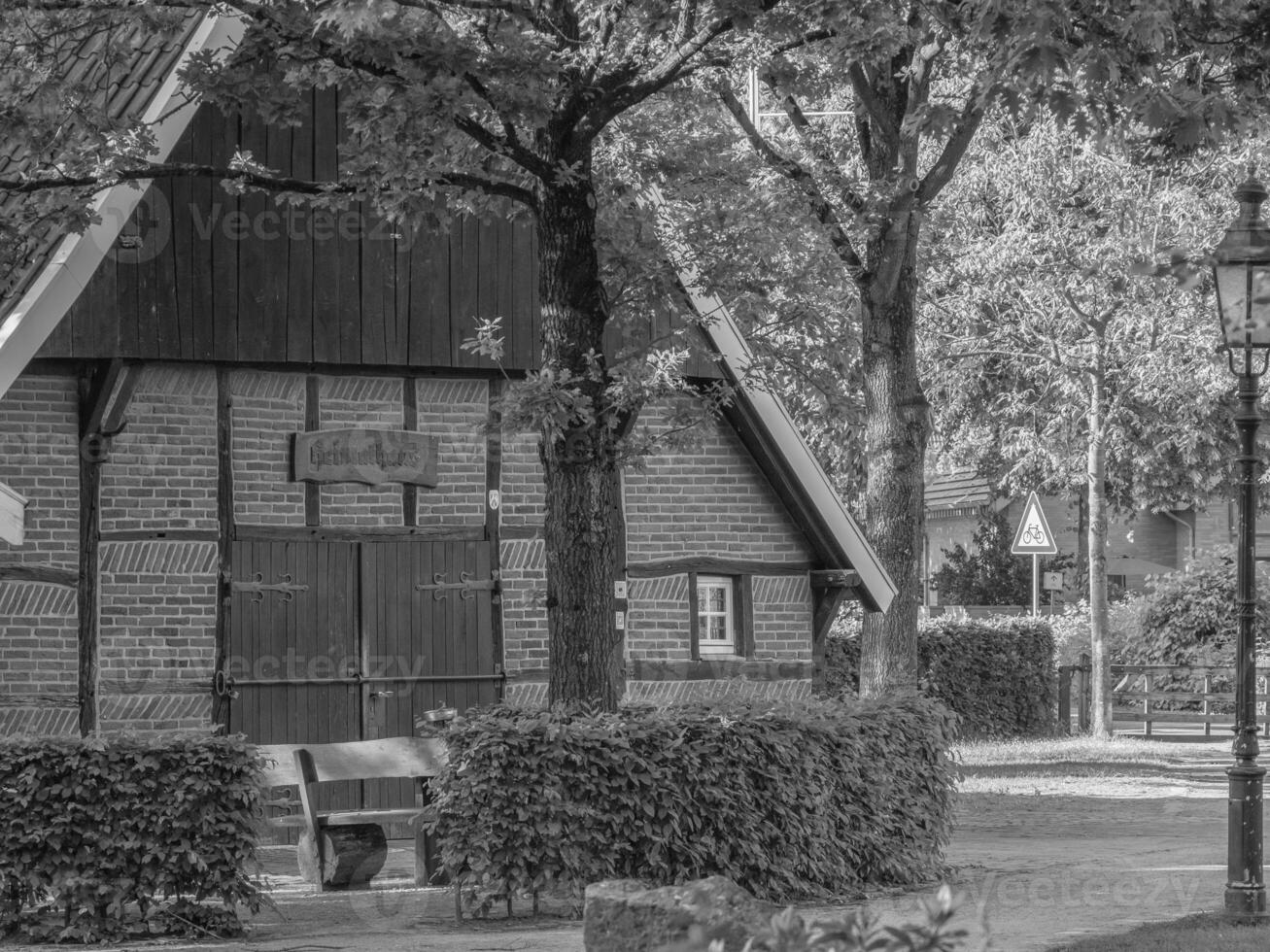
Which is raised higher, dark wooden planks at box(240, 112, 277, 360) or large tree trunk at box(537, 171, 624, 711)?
dark wooden planks at box(240, 112, 277, 360)

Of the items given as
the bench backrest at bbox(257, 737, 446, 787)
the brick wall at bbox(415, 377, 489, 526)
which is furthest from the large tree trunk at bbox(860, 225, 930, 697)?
the bench backrest at bbox(257, 737, 446, 787)

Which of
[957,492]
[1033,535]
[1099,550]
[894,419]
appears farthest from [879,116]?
[957,492]

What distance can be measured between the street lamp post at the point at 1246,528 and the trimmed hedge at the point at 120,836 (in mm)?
5620

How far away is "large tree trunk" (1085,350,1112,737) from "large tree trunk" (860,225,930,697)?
378 inches

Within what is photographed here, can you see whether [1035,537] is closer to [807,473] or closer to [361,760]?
[807,473]

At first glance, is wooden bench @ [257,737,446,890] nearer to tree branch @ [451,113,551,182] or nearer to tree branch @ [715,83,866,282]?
tree branch @ [451,113,551,182]

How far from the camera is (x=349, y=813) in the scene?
12.7m

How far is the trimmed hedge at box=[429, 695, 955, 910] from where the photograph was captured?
36.0ft

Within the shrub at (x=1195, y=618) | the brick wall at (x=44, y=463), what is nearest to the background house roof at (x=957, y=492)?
the shrub at (x=1195, y=618)

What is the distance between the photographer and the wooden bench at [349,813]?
12.6 meters

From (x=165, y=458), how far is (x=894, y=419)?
251 inches

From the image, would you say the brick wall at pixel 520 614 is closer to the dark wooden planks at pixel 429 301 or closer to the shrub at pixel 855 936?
the dark wooden planks at pixel 429 301

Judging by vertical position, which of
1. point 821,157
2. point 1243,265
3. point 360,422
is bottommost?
point 360,422

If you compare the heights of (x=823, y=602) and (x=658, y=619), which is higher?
(x=823, y=602)
